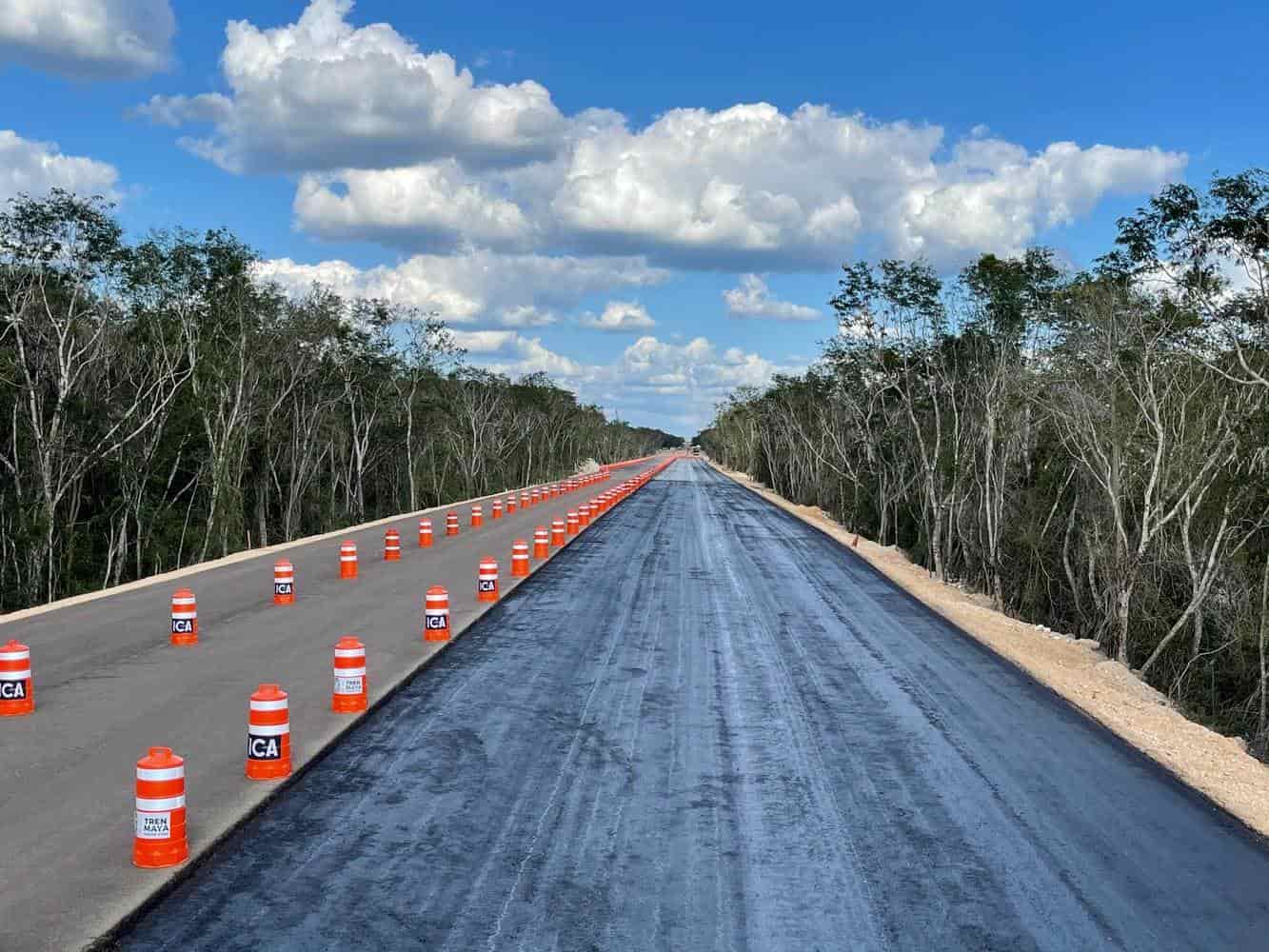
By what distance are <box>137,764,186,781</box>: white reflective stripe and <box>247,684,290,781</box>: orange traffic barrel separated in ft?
5.69

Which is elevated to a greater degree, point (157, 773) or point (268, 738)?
point (157, 773)

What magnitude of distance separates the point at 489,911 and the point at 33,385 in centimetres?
3852

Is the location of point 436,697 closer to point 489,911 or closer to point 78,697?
point 78,697

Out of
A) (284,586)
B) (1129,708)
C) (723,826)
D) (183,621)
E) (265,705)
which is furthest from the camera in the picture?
(284,586)

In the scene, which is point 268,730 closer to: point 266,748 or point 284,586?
point 266,748

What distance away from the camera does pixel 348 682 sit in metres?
11.1

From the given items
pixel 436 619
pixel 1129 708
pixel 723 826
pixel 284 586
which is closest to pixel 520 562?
pixel 284 586

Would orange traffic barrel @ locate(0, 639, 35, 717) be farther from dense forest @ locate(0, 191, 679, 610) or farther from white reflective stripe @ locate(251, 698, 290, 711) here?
dense forest @ locate(0, 191, 679, 610)

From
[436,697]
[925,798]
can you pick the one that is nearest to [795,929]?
[925,798]

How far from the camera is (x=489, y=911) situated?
21.0ft

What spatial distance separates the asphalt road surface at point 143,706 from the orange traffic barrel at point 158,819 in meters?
0.11

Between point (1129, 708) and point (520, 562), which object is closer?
point (1129, 708)

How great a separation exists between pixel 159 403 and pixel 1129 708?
41.7m

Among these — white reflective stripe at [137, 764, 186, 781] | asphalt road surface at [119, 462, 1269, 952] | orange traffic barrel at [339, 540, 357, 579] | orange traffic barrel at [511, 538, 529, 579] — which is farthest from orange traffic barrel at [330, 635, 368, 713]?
orange traffic barrel at [511, 538, 529, 579]
